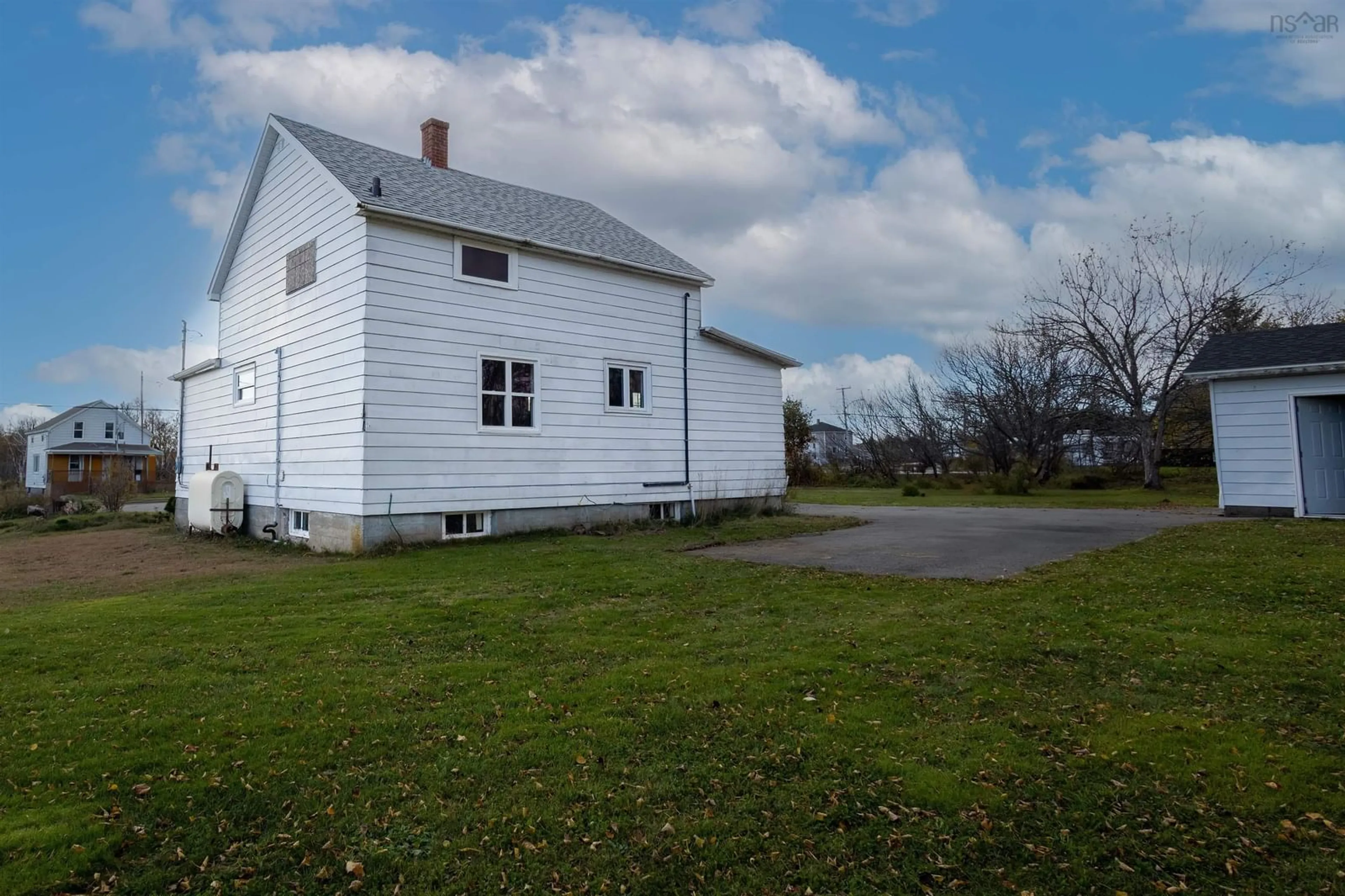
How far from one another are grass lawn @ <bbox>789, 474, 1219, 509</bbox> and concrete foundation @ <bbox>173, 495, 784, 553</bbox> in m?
9.12

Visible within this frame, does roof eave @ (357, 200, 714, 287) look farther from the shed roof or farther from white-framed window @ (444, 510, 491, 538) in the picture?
the shed roof

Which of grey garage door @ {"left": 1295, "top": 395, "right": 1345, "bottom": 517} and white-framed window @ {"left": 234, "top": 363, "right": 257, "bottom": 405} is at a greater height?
white-framed window @ {"left": 234, "top": 363, "right": 257, "bottom": 405}

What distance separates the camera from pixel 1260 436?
15703mm

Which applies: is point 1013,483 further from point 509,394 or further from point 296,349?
point 296,349

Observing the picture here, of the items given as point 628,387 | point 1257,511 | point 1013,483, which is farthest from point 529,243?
point 1013,483

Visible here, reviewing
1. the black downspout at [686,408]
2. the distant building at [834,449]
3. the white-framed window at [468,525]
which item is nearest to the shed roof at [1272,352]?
the black downspout at [686,408]

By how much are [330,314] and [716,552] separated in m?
7.85

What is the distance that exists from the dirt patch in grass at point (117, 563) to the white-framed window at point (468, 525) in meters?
2.08

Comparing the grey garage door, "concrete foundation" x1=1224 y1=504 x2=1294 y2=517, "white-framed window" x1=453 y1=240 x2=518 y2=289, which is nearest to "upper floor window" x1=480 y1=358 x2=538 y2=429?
"white-framed window" x1=453 y1=240 x2=518 y2=289

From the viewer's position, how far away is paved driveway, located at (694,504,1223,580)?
9711 mm

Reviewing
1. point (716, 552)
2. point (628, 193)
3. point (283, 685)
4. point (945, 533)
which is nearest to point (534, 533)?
point (716, 552)

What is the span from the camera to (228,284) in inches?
675

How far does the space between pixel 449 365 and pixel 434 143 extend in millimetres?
7597

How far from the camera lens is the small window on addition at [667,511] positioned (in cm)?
1570
